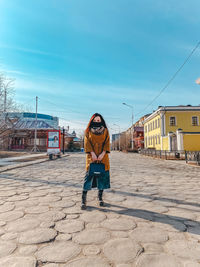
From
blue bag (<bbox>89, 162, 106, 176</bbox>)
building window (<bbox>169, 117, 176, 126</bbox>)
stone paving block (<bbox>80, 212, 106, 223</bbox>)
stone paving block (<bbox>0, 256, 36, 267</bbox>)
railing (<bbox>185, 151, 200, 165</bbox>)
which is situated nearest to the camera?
stone paving block (<bbox>0, 256, 36, 267</bbox>)

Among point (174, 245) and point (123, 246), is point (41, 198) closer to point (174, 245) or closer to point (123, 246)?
point (123, 246)

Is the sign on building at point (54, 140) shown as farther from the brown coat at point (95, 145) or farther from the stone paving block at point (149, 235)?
the stone paving block at point (149, 235)

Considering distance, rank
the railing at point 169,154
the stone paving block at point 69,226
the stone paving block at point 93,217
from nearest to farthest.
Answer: the stone paving block at point 69,226 < the stone paving block at point 93,217 < the railing at point 169,154

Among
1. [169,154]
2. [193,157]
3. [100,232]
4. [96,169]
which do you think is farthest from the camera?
[169,154]

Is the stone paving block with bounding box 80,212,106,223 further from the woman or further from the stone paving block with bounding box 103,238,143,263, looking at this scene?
the stone paving block with bounding box 103,238,143,263

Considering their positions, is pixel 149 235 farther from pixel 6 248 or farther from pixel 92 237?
pixel 6 248

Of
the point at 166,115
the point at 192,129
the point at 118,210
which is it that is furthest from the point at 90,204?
the point at 192,129

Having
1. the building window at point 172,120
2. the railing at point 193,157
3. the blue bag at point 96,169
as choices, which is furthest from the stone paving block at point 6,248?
the building window at point 172,120

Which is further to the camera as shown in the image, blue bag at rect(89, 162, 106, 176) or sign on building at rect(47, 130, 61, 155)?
sign on building at rect(47, 130, 61, 155)

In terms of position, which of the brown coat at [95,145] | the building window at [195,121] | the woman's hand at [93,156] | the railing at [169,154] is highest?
the building window at [195,121]

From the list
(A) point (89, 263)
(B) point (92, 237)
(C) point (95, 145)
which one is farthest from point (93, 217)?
(C) point (95, 145)

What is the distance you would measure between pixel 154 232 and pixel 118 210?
0.87 metres

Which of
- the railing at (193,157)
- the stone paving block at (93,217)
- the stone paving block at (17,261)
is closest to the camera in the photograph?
the stone paving block at (17,261)

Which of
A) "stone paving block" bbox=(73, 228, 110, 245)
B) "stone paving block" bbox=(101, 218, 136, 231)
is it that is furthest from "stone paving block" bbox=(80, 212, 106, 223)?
"stone paving block" bbox=(73, 228, 110, 245)
